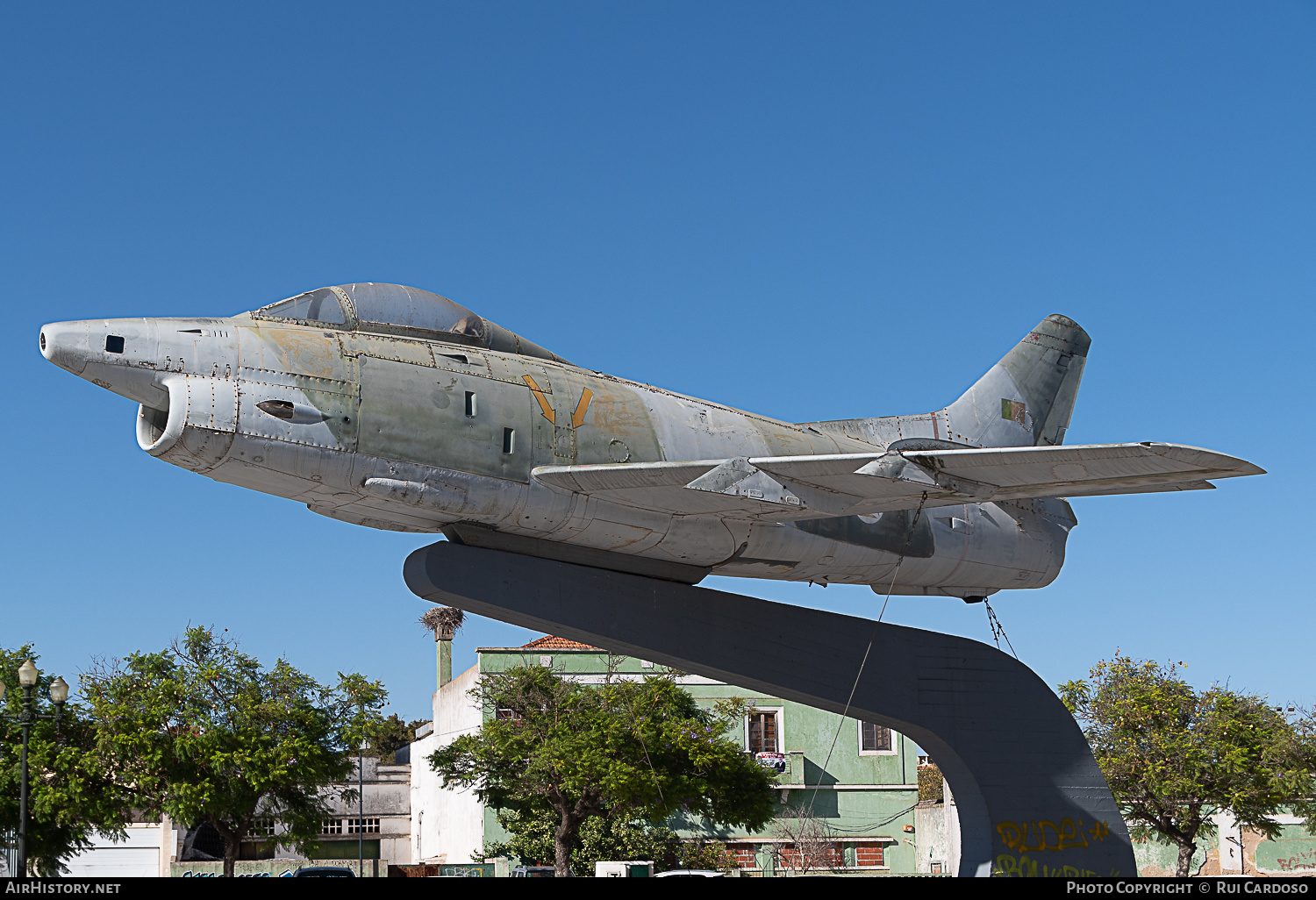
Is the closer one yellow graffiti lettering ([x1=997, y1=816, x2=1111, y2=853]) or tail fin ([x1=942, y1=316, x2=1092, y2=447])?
yellow graffiti lettering ([x1=997, y1=816, x2=1111, y2=853])

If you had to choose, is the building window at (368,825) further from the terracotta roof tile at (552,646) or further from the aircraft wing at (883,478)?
the aircraft wing at (883,478)

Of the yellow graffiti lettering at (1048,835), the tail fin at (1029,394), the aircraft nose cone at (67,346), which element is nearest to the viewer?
the aircraft nose cone at (67,346)

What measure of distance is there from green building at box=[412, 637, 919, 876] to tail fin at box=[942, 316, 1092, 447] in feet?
73.2

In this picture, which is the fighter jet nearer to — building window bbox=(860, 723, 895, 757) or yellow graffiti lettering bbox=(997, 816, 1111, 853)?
yellow graffiti lettering bbox=(997, 816, 1111, 853)

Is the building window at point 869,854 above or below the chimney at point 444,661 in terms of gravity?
below

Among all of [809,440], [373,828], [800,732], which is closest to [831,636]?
[809,440]

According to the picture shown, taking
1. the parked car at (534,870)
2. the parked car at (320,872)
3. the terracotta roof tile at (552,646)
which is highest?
the terracotta roof tile at (552,646)

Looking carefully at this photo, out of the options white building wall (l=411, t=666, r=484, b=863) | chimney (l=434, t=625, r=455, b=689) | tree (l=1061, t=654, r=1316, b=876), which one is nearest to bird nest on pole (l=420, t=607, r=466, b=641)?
chimney (l=434, t=625, r=455, b=689)

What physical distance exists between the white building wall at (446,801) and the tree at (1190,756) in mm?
19351

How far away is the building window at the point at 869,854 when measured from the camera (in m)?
39.9

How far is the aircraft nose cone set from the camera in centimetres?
1071

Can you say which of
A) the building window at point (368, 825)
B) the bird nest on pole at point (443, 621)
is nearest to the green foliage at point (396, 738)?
the bird nest on pole at point (443, 621)

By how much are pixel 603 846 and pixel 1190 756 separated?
1659 cm

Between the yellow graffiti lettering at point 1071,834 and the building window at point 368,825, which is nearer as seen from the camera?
the yellow graffiti lettering at point 1071,834
